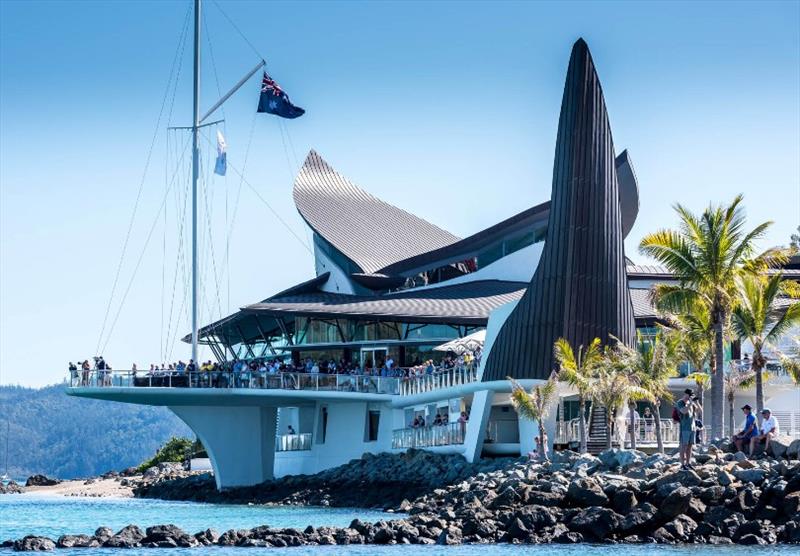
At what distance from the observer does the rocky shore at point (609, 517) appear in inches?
1267

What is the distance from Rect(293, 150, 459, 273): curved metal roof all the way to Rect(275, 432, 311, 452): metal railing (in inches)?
369

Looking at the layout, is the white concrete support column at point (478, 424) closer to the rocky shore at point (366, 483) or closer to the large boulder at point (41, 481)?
the rocky shore at point (366, 483)

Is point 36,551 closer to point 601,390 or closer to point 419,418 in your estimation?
point 601,390

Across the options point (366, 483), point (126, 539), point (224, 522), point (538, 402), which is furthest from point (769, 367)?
point (126, 539)

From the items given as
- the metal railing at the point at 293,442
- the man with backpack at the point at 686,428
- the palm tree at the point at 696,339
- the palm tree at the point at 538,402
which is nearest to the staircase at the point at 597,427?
the palm tree at the point at 538,402

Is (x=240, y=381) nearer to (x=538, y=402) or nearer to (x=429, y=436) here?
(x=429, y=436)

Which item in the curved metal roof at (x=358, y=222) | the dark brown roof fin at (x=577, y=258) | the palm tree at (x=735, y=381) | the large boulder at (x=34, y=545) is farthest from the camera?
the curved metal roof at (x=358, y=222)

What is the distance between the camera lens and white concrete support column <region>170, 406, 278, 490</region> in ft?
205

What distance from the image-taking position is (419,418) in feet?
189

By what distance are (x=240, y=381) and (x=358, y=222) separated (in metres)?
23.5

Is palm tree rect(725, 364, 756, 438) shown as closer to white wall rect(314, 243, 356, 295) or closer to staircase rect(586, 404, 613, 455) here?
staircase rect(586, 404, 613, 455)

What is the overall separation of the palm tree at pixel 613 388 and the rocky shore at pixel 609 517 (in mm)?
6773

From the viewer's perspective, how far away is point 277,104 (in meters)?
60.2

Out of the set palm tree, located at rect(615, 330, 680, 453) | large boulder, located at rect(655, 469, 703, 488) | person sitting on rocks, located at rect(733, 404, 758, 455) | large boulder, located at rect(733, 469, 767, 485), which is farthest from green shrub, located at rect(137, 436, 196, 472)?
large boulder, located at rect(733, 469, 767, 485)
